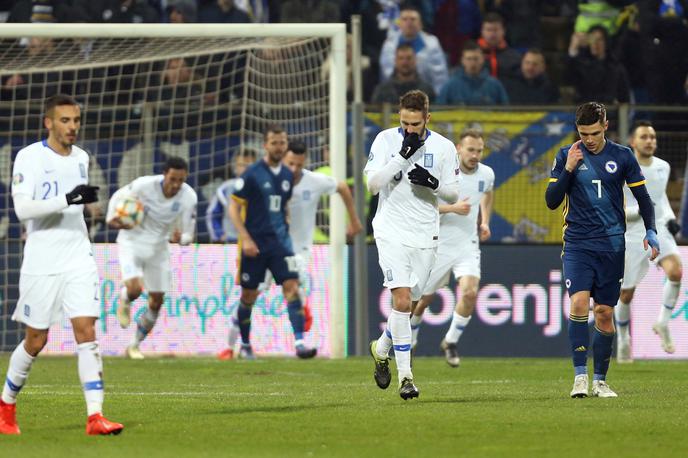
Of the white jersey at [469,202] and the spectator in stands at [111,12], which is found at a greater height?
the spectator in stands at [111,12]

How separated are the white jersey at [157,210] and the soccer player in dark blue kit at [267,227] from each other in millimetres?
922

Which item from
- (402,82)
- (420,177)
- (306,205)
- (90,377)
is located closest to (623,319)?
(306,205)

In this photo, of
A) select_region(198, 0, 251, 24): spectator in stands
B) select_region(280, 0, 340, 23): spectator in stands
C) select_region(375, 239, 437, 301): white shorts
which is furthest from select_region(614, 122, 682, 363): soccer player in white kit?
select_region(198, 0, 251, 24): spectator in stands

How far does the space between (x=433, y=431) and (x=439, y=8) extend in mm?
14106

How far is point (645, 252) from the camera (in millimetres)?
16250

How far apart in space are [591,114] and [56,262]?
Result: 4093 millimetres

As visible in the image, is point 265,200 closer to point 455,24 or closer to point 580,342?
point 455,24

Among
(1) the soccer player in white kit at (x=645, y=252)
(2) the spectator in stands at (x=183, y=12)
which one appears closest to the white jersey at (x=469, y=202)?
(1) the soccer player in white kit at (x=645, y=252)

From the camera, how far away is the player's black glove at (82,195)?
27.9 feet

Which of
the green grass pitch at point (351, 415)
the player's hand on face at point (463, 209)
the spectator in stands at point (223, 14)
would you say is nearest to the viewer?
the green grass pitch at point (351, 415)

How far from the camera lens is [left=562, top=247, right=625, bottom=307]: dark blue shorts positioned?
10.8m

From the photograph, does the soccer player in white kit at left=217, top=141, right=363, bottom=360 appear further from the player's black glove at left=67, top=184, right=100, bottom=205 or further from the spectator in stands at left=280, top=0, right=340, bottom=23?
the player's black glove at left=67, top=184, right=100, bottom=205

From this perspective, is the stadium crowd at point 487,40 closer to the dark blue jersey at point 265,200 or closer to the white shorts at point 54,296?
the dark blue jersey at point 265,200

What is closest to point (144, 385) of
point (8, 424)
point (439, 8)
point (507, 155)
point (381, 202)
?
point (381, 202)
